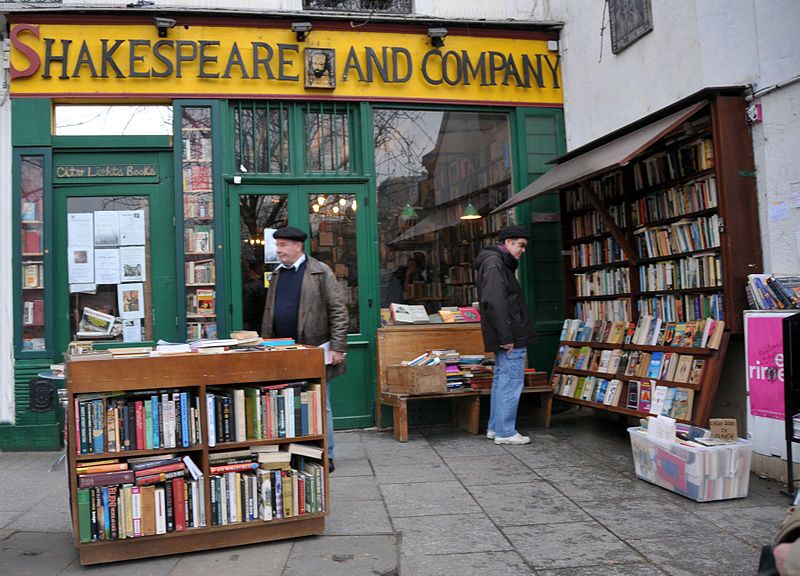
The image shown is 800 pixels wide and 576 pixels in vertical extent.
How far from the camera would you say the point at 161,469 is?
380 centimetres

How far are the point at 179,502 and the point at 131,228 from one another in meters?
4.23

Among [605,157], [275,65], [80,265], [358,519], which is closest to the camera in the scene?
[358,519]

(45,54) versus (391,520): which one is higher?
(45,54)

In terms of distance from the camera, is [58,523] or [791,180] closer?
[58,523]

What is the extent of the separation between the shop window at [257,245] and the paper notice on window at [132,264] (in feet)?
3.63

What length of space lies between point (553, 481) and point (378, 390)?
2553mm

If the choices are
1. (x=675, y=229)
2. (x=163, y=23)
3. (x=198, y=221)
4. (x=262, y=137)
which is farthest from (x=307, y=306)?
(x=163, y=23)

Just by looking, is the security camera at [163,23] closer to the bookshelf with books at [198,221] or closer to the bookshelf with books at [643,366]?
the bookshelf with books at [198,221]

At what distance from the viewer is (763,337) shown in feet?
16.6

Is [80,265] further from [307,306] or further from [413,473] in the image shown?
[413,473]

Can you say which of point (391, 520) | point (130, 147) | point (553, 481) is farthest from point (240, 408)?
point (130, 147)

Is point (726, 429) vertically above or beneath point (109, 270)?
beneath

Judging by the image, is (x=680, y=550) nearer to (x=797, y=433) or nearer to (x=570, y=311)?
(x=797, y=433)

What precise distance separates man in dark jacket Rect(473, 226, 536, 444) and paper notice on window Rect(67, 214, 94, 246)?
431cm
